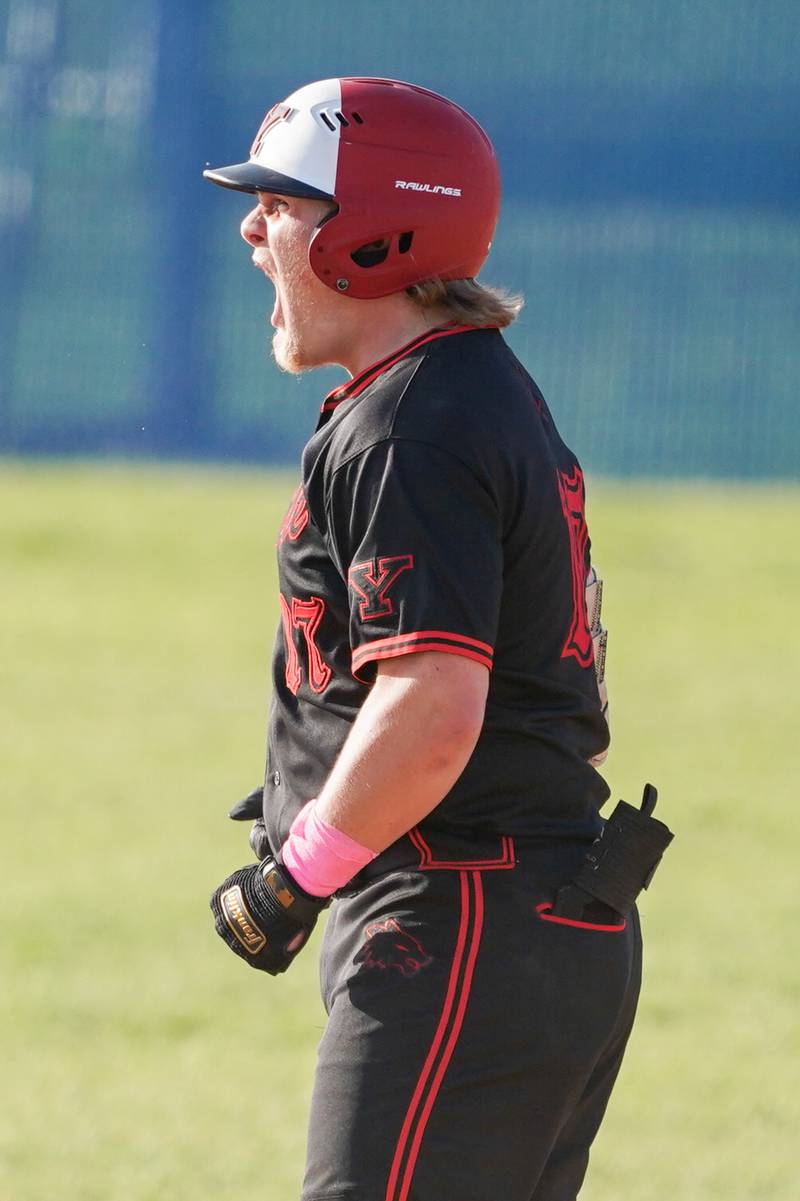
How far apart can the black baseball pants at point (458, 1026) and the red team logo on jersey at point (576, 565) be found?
318 millimetres

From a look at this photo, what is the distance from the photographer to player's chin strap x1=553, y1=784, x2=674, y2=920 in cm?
281

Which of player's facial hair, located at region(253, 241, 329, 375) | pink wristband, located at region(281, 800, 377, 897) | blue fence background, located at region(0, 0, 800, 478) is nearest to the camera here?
pink wristband, located at region(281, 800, 377, 897)

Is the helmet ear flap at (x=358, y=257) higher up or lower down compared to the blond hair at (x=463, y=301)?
higher up

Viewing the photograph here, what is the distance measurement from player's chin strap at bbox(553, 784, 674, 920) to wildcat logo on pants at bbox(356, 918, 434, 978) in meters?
0.23

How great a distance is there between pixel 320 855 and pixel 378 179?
42.2 inches

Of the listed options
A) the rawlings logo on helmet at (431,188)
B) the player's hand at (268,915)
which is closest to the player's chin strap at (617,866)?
the player's hand at (268,915)

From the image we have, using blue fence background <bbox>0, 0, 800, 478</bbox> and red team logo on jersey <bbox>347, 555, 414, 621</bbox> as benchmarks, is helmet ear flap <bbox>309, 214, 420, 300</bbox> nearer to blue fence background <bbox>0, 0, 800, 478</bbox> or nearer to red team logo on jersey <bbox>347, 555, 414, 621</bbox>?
red team logo on jersey <bbox>347, 555, 414, 621</bbox>

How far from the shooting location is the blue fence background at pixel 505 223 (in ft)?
52.9

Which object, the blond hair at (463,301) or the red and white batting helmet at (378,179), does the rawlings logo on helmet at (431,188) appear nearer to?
the red and white batting helmet at (378,179)

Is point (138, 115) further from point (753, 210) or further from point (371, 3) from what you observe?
point (753, 210)

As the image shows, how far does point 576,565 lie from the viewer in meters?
2.92

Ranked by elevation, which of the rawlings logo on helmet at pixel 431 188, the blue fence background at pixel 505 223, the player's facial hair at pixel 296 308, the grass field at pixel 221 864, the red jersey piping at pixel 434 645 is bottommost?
the grass field at pixel 221 864

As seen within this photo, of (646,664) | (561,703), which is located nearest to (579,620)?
(561,703)

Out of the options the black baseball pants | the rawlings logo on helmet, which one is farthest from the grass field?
the rawlings logo on helmet
